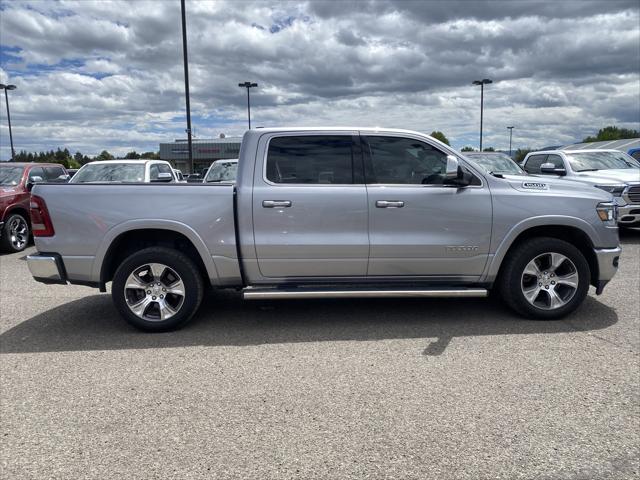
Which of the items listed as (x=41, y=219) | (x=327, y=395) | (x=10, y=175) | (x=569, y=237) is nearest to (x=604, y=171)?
(x=569, y=237)

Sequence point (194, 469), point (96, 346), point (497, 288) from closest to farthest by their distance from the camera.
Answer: point (194, 469) → point (96, 346) → point (497, 288)

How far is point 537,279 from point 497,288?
1.32 feet

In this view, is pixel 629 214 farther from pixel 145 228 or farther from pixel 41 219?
pixel 41 219

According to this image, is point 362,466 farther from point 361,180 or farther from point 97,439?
point 361,180

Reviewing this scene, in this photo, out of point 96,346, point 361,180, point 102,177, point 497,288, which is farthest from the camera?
point 102,177

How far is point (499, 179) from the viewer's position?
5102 mm

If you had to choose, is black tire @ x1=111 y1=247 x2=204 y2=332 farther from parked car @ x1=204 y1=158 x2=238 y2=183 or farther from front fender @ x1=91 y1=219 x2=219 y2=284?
parked car @ x1=204 y1=158 x2=238 y2=183

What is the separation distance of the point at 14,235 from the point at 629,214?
12.3 m

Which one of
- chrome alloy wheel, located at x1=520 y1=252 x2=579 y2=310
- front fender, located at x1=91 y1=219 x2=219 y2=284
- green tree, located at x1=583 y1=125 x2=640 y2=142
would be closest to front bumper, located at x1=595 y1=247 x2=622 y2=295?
chrome alloy wheel, located at x1=520 y1=252 x2=579 y2=310

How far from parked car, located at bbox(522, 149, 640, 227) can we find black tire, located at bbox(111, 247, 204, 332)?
7.11 m

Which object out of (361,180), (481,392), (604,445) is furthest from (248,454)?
(361,180)

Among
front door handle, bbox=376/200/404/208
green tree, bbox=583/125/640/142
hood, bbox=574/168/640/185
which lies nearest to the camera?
front door handle, bbox=376/200/404/208

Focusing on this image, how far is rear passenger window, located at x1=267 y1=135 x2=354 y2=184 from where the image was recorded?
4996 millimetres

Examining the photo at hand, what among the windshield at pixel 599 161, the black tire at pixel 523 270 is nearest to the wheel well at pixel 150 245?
the black tire at pixel 523 270
